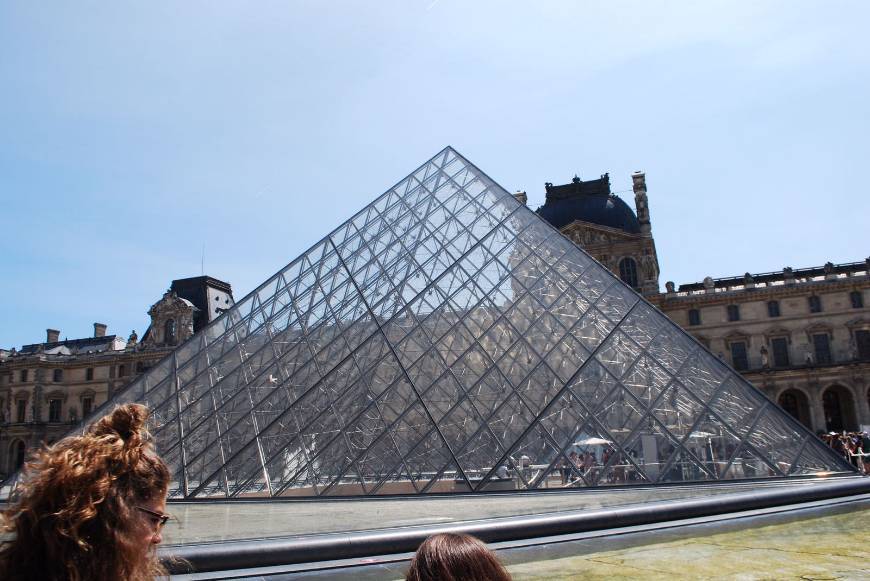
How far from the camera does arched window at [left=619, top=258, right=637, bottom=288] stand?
41906 mm

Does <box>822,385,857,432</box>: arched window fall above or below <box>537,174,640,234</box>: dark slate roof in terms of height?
below

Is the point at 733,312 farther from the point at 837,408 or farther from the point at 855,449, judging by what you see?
the point at 855,449

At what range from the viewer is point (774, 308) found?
40.2 m

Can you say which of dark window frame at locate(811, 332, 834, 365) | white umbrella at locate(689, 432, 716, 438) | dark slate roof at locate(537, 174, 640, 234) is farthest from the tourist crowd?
dark slate roof at locate(537, 174, 640, 234)

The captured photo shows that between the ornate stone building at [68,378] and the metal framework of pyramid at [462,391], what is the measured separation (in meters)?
39.0

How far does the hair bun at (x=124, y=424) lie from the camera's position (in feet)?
4.58

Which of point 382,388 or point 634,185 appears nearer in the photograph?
point 382,388

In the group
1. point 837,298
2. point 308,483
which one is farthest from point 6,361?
point 837,298

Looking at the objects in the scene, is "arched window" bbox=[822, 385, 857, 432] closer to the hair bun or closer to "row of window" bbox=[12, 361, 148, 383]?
the hair bun

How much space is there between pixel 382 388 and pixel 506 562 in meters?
7.30

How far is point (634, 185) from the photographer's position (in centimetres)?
4403

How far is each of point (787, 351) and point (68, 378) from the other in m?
51.1

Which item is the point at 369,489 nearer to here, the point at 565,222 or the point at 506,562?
the point at 506,562

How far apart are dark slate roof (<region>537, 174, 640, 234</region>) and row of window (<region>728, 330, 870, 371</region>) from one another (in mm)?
9935
